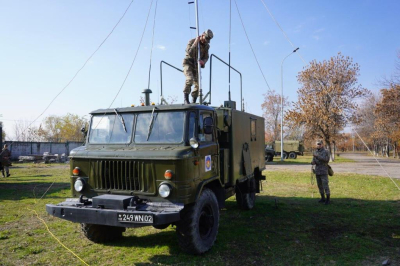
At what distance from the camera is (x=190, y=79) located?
7.74 meters

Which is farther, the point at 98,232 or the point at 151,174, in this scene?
the point at 98,232

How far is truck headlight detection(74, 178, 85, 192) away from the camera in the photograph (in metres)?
5.34

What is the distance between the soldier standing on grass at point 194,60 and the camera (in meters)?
7.64

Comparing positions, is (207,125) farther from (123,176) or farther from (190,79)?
(190,79)

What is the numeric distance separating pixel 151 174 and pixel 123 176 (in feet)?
1.71

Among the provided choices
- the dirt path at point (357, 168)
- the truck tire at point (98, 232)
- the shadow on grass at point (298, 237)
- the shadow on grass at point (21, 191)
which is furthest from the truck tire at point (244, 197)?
the dirt path at point (357, 168)

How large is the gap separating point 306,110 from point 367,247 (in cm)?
2853

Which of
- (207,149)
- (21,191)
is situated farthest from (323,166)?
(21,191)

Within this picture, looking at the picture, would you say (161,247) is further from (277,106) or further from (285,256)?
(277,106)

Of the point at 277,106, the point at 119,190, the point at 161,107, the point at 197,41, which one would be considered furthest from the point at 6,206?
the point at 277,106

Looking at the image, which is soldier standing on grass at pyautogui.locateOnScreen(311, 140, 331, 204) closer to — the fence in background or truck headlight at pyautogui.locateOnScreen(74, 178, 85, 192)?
truck headlight at pyautogui.locateOnScreen(74, 178, 85, 192)

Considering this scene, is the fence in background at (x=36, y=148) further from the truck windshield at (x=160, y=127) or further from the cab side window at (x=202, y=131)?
the cab side window at (x=202, y=131)

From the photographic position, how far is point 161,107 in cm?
550

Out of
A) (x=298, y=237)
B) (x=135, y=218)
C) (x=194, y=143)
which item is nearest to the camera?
(x=135, y=218)
